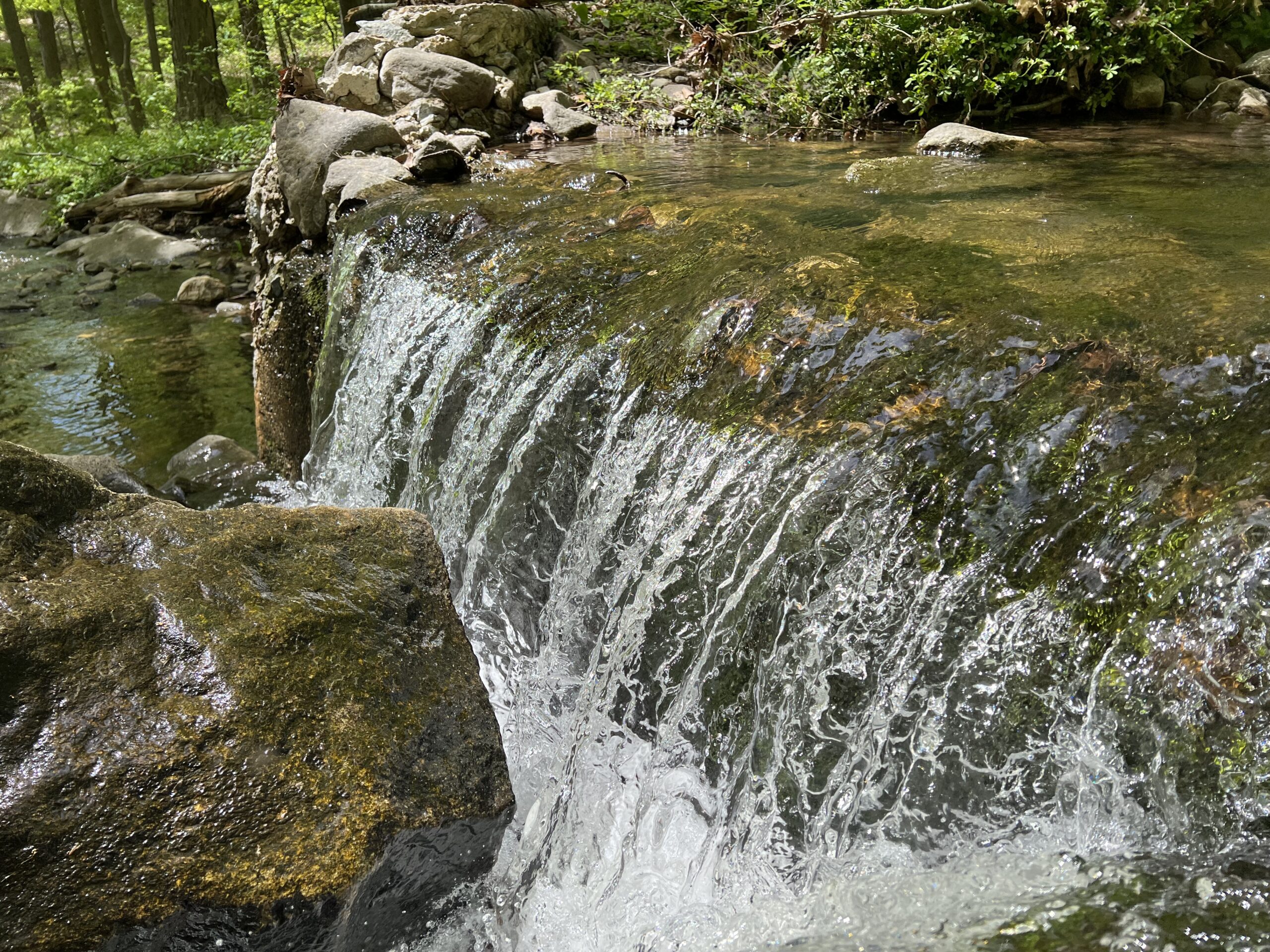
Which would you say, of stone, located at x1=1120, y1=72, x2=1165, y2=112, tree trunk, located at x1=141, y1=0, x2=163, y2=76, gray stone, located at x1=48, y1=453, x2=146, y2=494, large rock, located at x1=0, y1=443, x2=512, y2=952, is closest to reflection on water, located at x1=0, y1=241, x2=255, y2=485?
gray stone, located at x1=48, y1=453, x2=146, y2=494

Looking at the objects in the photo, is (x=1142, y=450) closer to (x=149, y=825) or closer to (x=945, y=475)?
(x=945, y=475)

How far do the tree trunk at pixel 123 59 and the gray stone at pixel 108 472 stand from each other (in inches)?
641

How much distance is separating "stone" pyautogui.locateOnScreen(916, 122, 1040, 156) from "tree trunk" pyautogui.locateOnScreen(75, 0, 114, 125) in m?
17.8

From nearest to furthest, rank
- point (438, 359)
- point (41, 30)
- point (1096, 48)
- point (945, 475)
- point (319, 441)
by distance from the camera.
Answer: point (945, 475) < point (438, 359) < point (319, 441) < point (1096, 48) < point (41, 30)

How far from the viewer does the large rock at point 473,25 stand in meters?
9.32

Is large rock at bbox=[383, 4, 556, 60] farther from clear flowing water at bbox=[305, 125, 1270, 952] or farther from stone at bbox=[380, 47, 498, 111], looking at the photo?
clear flowing water at bbox=[305, 125, 1270, 952]

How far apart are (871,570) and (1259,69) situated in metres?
7.15

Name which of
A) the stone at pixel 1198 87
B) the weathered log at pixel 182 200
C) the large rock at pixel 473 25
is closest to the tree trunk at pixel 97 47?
the weathered log at pixel 182 200

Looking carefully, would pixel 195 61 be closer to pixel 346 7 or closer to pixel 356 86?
pixel 346 7

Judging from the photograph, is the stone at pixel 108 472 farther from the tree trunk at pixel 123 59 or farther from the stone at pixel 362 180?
the tree trunk at pixel 123 59

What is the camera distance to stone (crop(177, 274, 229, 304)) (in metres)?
10.4

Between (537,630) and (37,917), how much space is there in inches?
79.8

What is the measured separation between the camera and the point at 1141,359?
2908mm

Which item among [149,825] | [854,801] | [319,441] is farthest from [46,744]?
[319,441]
